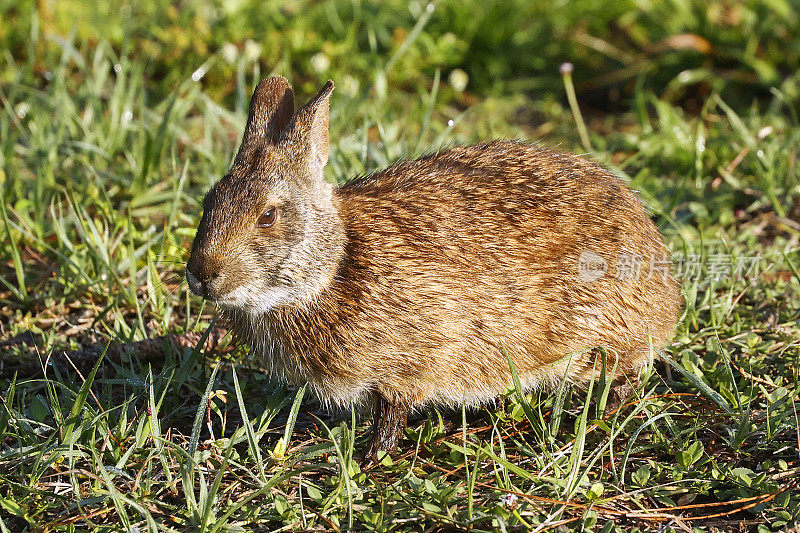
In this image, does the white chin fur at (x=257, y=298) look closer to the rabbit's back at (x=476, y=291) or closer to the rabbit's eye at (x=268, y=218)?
the rabbit's back at (x=476, y=291)

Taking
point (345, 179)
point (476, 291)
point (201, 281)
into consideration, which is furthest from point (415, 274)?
point (345, 179)

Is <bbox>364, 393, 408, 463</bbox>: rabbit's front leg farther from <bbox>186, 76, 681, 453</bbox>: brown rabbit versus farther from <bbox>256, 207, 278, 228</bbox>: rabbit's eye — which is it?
<bbox>256, 207, 278, 228</bbox>: rabbit's eye

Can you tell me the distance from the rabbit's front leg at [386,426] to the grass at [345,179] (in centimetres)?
9

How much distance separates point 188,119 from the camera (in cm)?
602

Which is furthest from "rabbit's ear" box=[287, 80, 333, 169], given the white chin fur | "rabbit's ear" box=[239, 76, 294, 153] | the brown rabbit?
the white chin fur

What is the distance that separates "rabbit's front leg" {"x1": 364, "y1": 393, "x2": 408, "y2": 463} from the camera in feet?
11.1

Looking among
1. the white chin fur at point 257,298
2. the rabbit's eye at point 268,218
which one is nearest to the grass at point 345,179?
the white chin fur at point 257,298

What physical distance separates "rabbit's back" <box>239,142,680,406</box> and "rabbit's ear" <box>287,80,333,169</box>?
25 centimetres

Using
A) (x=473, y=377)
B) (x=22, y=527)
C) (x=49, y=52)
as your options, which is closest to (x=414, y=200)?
(x=473, y=377)

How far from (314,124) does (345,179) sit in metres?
1.50

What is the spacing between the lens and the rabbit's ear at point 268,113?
340 cm

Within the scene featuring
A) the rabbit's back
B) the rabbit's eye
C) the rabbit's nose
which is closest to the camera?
the rabbit's nose

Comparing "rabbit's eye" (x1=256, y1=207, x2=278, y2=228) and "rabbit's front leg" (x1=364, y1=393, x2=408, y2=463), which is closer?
"rabbit's eye" (x1=256, y1=207, x2=278, y2=228)

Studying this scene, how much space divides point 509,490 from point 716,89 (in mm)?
4405
